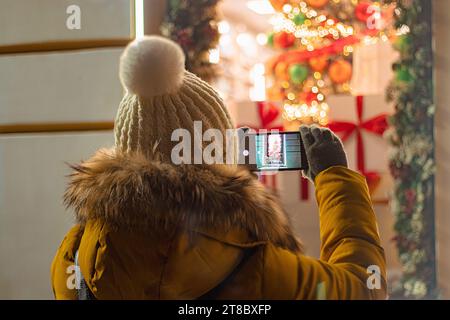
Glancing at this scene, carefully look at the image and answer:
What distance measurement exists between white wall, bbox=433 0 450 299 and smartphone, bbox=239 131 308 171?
478 mm


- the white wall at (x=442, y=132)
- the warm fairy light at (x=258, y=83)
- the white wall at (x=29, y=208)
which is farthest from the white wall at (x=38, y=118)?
the white wall at (x=442, y=132)

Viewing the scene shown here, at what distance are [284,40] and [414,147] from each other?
1.35ft

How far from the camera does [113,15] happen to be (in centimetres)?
136

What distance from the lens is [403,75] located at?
1.38m

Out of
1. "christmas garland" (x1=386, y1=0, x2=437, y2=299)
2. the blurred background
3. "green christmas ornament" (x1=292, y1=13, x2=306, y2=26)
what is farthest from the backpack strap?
"green christmas ornament" (x1=292, y1=13, x2=306, y2=26)

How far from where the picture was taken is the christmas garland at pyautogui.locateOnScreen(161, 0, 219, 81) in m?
1.39

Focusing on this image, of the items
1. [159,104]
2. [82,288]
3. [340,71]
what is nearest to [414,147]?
[340,71]

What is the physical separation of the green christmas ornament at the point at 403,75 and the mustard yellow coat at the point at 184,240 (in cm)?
67

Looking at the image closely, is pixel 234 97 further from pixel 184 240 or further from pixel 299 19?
pixel 184 240
